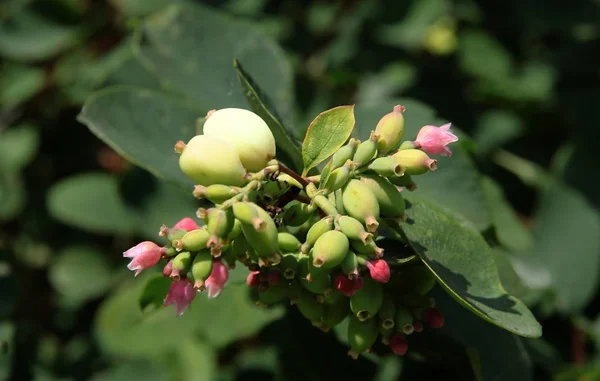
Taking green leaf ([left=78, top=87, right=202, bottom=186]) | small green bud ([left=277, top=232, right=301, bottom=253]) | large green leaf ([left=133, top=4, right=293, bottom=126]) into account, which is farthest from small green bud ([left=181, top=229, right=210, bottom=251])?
large green leaf ([left=133, top=4, right=293, bottom=126])

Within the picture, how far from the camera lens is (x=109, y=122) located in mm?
1607

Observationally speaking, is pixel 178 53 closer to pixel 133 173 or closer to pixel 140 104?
pixel 140 104

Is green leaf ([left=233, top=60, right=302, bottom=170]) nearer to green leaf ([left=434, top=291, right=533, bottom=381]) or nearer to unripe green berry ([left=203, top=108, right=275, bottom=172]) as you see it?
unripe green berry ([left=203, top=108, right=275, bottom=172])

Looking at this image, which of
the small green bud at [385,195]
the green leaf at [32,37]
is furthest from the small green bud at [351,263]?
the green leaf at [32,37]

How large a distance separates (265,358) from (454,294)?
4.26 feet

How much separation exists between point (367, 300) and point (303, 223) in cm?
16

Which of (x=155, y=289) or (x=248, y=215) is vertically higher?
(x=248, y=215)

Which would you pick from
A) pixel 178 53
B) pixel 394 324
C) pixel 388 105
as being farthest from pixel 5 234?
pixel 394 324

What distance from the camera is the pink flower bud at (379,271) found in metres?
A: 1.06

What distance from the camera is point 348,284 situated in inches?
43.2

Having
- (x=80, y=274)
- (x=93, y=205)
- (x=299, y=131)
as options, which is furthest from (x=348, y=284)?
(x=80, y=274)

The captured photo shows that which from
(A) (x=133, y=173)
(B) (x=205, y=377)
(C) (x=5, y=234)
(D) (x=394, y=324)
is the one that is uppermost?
(D) (x=394, y=324)

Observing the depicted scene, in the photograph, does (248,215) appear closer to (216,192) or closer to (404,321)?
(216,192)

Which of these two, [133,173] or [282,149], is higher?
[282,149]
